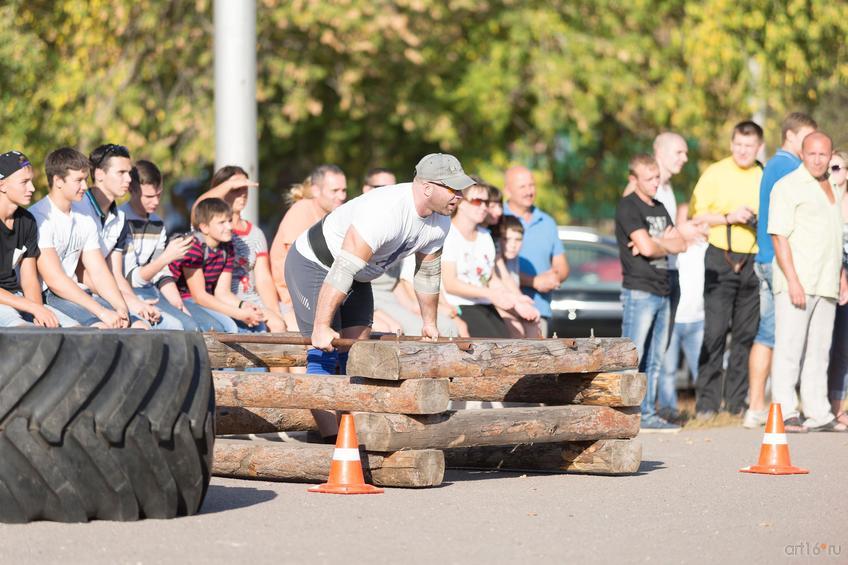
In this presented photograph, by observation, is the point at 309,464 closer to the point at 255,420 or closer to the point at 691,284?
the point at 255,420

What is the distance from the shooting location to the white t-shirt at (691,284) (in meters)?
13.1

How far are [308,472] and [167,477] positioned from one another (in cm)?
165

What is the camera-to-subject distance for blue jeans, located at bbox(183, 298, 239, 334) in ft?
36.8

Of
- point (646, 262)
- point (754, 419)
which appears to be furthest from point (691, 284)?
point (754, 419)

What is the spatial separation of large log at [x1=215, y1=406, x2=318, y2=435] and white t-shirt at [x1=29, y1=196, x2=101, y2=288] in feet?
6.13

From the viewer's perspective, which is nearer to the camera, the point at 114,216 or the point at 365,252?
the point at 365,252

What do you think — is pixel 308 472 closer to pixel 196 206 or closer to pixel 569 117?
pixel 196 206

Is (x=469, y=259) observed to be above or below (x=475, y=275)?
above

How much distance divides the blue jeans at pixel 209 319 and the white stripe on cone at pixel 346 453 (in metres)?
3.49

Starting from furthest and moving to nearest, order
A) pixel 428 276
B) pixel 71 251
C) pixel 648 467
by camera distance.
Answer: pixel 71 251, pixel 648 467, pixel 428 276

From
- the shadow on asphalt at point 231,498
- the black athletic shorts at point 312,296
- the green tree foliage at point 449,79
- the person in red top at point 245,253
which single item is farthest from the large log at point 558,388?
the green tree foliage at point 449,79

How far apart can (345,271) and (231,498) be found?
1358 millimetres

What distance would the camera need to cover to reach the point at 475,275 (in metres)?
12.0

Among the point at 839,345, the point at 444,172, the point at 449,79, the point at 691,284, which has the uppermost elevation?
the point at 449,79
